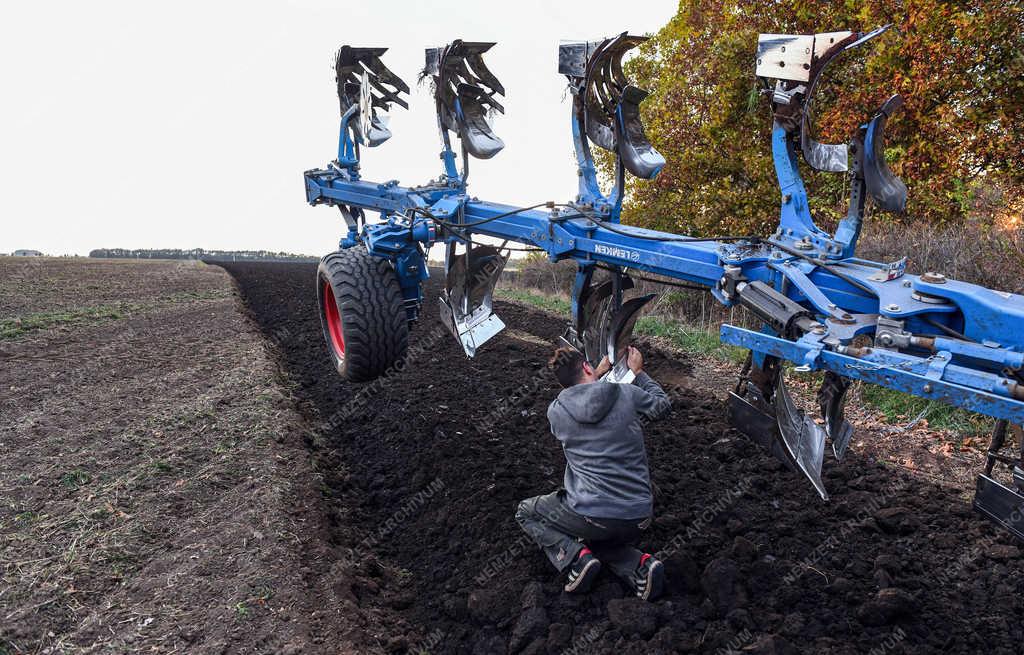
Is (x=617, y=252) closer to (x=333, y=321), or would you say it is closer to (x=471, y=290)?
(x=471, y=290)

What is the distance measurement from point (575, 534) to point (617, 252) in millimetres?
1615

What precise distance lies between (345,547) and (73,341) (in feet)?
25.4

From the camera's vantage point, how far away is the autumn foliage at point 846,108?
9961mm

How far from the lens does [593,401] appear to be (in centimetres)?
402

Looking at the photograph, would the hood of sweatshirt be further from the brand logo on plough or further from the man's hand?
the brand logo on plough

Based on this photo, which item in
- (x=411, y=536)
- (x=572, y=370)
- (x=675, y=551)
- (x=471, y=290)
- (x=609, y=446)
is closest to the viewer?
(x=609, y=446)

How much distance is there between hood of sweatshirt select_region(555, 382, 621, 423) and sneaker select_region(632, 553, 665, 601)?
0.76 meters

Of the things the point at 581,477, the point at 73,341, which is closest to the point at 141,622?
the point at 581,477

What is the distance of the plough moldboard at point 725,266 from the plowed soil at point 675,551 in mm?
638

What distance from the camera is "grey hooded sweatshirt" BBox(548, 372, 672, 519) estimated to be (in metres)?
4.04

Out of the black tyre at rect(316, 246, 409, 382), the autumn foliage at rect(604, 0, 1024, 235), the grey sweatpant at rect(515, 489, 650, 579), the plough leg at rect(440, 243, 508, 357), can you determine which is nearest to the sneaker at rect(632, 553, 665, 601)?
the grey sweatpant at rect(515, 489, 650, 579)

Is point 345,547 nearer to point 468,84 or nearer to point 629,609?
point 629,609

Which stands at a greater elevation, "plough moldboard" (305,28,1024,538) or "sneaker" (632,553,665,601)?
"plough moldboard" (305,28,1024,538)

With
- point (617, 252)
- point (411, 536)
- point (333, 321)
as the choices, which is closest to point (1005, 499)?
point (617, 252)
